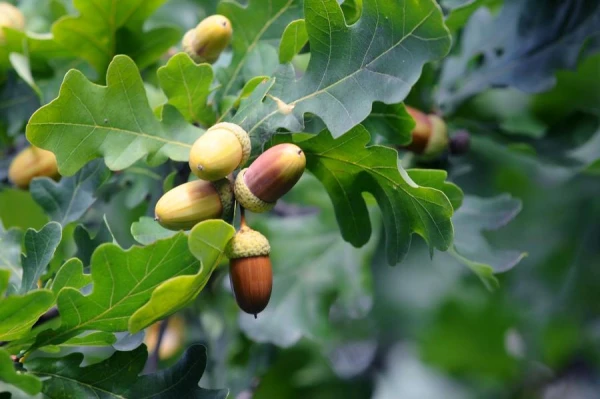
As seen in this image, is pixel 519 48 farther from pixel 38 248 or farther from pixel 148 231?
pixel 38 248

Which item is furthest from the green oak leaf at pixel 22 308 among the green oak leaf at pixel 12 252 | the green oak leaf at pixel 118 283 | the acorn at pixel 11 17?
the acorn at pixel 11 17

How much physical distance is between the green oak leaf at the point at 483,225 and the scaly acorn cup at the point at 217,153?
45cm

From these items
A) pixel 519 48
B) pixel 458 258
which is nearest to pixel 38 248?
pixel 458 258

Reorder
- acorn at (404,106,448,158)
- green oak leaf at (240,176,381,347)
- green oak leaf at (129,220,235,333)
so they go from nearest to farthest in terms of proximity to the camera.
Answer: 1. green oak leaf at (129,220,235,333)
2. acorn at (404,106,448,158)
3. green oak leaf at (240,176,381,347)

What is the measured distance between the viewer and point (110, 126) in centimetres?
103

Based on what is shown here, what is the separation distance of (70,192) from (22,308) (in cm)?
38

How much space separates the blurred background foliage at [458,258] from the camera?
1.49 m

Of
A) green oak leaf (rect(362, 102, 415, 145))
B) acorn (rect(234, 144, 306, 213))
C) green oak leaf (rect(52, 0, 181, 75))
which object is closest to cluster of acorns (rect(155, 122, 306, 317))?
acorn (rect(234, 144, 306, 213))

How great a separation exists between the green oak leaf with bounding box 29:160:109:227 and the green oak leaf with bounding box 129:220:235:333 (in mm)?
348

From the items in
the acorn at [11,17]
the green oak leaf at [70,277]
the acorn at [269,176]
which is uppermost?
the acorn at [269,176]

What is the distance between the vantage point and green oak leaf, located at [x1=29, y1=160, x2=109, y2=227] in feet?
3.90

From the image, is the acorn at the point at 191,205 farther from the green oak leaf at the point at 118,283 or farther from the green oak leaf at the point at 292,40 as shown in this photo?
the green oak leaf at the point at 292,40

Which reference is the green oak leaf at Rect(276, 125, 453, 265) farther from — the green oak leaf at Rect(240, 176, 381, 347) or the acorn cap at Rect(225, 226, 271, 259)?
the green oak leaf at Rect(240, 176, 381, 347)

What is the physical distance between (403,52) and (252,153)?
224mm
